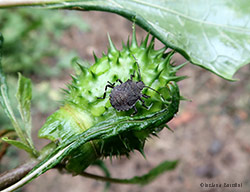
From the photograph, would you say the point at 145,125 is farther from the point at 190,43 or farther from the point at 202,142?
the point at 202,142

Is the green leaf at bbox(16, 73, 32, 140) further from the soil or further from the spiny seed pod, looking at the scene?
the soil

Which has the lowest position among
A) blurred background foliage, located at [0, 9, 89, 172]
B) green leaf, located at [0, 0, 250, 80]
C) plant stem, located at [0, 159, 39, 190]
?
blurred background foliage, located at [0, 9, 89, 172]

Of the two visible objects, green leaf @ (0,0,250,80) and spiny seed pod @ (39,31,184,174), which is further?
green leaf @ (0,0,250,80)

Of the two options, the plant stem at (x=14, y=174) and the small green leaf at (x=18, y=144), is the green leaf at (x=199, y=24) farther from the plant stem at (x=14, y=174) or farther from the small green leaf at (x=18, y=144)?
the plant stem at (x=14, y=174)

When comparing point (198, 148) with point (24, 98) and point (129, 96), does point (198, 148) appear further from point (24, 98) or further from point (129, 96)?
point (24, 98)

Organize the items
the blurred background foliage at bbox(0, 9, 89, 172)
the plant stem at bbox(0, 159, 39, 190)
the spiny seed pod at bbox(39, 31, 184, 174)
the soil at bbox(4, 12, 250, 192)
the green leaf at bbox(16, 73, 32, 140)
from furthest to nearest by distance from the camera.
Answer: the blurred background foliage at bbox(0, 9, 89, 172) < the soil at bbox(4, 12, 250, 192) < the green leaf at bbox(16, 73, 32, 140) < the spiny seed pod at bbox(39, 31, 184, 174) < the plant stem at bbox(0, 159, 39, 190)

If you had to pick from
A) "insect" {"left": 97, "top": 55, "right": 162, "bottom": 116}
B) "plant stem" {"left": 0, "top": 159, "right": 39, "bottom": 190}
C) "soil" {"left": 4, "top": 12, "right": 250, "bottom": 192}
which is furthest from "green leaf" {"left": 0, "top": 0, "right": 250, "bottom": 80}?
"soil" {"left": 4, "top": 12, "right": 250, "bottom": 192}
